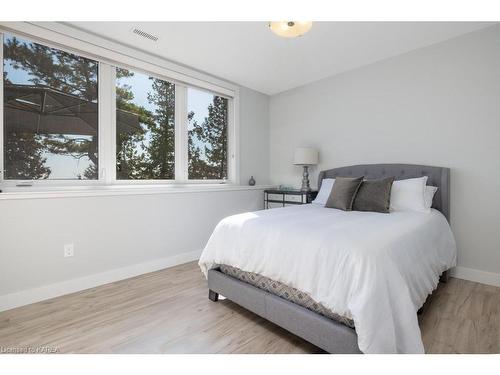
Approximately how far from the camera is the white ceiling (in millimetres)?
2422

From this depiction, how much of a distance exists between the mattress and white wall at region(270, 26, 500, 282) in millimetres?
2126

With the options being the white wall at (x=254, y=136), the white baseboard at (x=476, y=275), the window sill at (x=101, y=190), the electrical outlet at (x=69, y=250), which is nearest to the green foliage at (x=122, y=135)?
the window sill at (x=101, y=190)

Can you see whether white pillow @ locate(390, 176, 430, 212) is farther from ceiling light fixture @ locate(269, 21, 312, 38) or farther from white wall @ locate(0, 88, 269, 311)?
white wall @ locate(0, 88, 269, 311)

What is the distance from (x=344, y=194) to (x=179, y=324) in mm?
1886

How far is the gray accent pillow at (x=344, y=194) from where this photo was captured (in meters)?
2.60

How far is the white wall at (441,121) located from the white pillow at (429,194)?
238 millimetres

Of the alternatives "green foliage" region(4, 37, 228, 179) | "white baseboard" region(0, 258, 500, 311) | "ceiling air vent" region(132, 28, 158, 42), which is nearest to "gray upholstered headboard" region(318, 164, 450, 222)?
"white baseboard" region(0, 258, 500, 311)

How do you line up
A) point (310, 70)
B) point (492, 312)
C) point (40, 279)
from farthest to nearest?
point (310, 70)
point (40, 279)
point (492, 312)

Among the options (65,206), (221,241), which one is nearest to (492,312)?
(221,241)

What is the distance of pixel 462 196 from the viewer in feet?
8.69

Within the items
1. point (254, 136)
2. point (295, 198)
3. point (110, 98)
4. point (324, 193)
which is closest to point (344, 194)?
point (324, 193)

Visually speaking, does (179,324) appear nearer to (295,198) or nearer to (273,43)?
(295,198)
